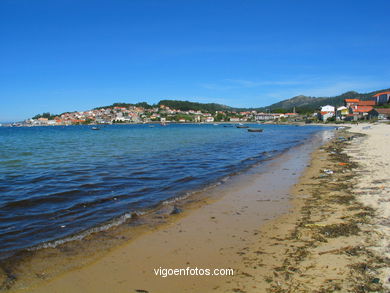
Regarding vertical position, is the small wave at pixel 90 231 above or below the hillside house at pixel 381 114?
below

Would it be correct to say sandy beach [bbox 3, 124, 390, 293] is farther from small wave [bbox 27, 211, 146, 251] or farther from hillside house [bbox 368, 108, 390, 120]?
hillside house [bbox 368, 108, 390, 120]

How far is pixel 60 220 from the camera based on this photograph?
7.71m

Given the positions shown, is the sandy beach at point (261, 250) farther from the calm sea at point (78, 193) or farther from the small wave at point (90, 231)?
the calm sea at point (78, 193)

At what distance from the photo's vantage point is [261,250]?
215 inches

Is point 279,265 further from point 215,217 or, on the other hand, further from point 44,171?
point 44,171

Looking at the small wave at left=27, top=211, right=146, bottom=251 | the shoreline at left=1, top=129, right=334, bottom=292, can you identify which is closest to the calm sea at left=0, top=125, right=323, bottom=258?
the small wave at left=27, top=211, right=146, bottom=251

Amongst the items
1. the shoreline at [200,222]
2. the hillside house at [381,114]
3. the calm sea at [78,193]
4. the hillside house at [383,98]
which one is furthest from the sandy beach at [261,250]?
the hillside house at [383,98]

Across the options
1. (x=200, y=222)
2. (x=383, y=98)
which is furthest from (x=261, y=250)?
(x=383, y=98)

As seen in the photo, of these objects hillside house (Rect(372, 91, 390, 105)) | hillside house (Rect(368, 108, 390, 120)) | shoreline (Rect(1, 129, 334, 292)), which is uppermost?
hillside house (Rect(372, 91, 390, 105))

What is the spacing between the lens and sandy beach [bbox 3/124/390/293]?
4.27 meters

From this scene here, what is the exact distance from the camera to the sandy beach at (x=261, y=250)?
4.27m

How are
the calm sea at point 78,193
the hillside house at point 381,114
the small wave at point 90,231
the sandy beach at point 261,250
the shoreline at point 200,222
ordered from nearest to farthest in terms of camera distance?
the sandy beach at point 261,250
the shoreline at point 200,222
the small wave at point 90,231
the calm sea at point 78,193
the hillside house at point 381,114

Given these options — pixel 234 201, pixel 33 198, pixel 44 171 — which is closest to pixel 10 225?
pixel 33 198

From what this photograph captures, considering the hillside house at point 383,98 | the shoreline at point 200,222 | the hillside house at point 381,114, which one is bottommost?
the shoreline at point 200,222
